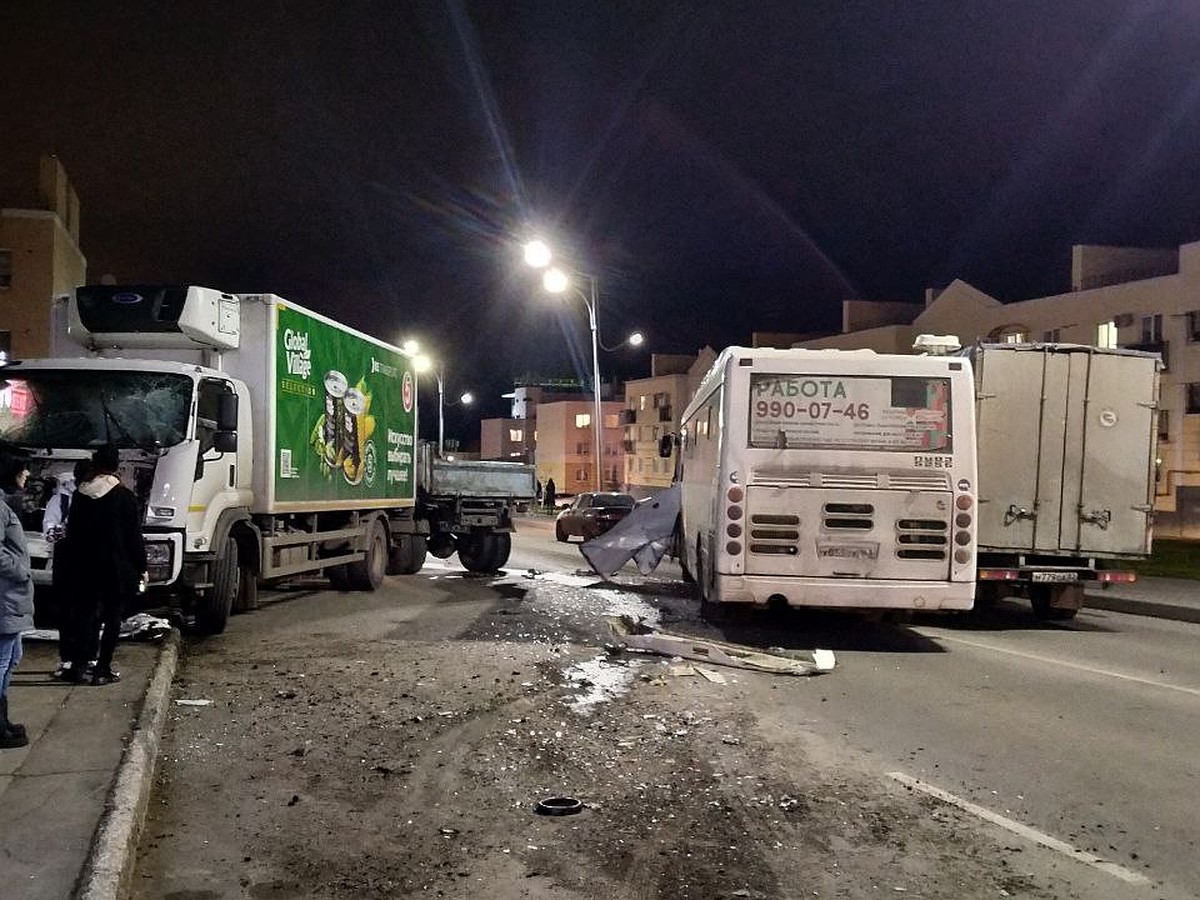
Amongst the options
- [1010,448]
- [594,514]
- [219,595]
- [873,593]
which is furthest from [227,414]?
[594,514]

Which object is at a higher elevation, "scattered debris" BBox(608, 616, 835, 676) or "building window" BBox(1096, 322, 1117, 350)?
"building window" BBox(1096, 322, 1117, 350)

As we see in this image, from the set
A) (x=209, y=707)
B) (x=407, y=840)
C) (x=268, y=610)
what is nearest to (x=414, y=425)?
(x=268, y=610)

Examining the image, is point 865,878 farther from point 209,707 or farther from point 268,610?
point 268,610

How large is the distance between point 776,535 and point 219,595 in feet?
19.2

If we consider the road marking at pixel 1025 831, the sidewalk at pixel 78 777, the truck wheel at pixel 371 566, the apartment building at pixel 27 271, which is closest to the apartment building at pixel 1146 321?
the truck wheel at pixel 371 566

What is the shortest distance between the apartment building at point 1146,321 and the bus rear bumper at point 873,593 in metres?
30.0

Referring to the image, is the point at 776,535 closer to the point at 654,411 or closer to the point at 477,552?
the point at 477,552

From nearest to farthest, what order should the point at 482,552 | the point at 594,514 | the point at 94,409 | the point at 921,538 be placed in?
the point at 94,409, the point at 921,538, the point at 482,552, the point at 594,514

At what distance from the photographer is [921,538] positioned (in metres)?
11.1

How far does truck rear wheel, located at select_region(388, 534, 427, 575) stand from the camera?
18812 mm

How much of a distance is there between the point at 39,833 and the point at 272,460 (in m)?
8.09

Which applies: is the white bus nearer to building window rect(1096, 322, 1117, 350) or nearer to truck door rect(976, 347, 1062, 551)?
truck door rect(976, 347, 1062, 551)

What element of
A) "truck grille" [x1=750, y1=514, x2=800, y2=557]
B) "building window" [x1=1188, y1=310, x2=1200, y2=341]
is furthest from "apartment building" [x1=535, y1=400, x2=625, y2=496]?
"truck grille" [x1=750, y1=514, x2=800, y2=557]

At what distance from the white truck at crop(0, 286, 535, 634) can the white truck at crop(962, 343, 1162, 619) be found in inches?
330
